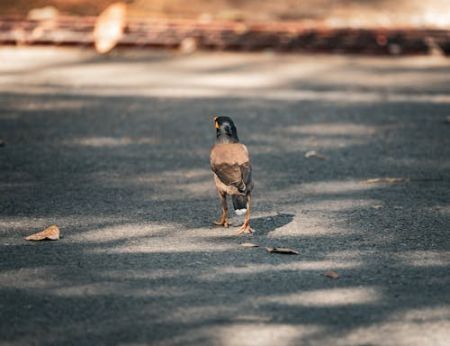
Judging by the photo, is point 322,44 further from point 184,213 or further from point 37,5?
point 184,213

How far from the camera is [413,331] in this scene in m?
4.34

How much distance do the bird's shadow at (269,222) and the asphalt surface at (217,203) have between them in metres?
0.03

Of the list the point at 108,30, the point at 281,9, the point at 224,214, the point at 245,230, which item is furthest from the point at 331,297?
the point at 281,9

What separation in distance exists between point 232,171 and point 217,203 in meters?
0.98

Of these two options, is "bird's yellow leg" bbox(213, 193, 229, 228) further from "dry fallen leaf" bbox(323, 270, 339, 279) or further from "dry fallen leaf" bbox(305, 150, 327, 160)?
"dry fallen leaf" bbox(305, 150, 327, 160)

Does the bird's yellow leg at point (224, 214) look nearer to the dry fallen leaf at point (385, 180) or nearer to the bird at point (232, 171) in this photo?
the bird at point (232, 171)

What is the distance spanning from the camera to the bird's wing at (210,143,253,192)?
5711 mm

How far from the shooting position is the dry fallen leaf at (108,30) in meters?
12.9

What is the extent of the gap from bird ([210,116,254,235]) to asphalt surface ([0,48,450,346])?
0.23 metres

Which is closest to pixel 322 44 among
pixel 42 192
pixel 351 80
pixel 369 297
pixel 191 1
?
pixel 351 80

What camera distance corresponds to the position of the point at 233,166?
18.8 feet

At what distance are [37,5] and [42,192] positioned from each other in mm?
9128

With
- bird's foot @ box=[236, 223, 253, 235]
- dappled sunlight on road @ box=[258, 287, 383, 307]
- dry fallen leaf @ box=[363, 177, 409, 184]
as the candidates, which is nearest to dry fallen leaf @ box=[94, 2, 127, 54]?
dry fallen leaf @ box=[363, 177, 409, 184]

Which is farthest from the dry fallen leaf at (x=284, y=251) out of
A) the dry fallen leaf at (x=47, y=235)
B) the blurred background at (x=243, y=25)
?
the blurred background at (x=243, y=25)
